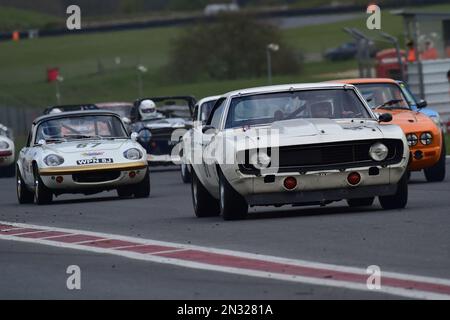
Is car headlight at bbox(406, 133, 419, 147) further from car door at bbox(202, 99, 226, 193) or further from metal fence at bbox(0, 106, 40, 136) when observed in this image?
metal fence at bbox(0, 106, 40, 136)

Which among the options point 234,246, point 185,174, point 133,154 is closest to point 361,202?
point 234,246

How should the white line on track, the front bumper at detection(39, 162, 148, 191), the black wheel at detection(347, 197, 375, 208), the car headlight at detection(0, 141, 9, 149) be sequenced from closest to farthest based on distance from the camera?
the white line on track < the black wheel at detection(347, 197, 375, 208) < the front bumper at detection(39, 162, 148, 191) < the car headlight at detection(0, 141, 9, 149)

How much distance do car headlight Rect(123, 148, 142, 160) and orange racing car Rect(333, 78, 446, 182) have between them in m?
2.86

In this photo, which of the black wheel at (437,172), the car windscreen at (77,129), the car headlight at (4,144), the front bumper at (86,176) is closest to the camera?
the front bumper at (86,176)

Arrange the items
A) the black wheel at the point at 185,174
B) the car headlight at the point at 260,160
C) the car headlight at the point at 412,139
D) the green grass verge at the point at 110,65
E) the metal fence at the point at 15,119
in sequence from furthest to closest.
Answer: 1. the green grass verge at the point at 110,65
2. the metal fence at the point at 15,119
3. the black wheel at the point at 185,174
4. the car headlight at the point at 412,139
5. the car headlight at the point at 260,160

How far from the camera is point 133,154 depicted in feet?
61.5

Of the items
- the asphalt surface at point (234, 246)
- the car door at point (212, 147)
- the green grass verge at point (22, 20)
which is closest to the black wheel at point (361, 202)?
the asphalt surface at point (234, 246)

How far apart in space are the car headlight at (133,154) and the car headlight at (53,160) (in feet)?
2.80

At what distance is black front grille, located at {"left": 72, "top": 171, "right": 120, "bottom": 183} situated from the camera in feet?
60.5

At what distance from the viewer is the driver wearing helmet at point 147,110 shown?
96.2 ft

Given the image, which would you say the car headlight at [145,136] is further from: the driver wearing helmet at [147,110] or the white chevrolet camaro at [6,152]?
the white chevrolet camaro at [6,152]

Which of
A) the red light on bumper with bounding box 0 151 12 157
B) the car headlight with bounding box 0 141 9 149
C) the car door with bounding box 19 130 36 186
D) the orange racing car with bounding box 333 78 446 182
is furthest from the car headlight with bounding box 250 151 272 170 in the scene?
the car headlight with bounding box 0 141 9 149

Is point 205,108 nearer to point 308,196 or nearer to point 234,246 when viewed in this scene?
point 308,196

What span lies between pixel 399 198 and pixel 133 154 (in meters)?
5.76
